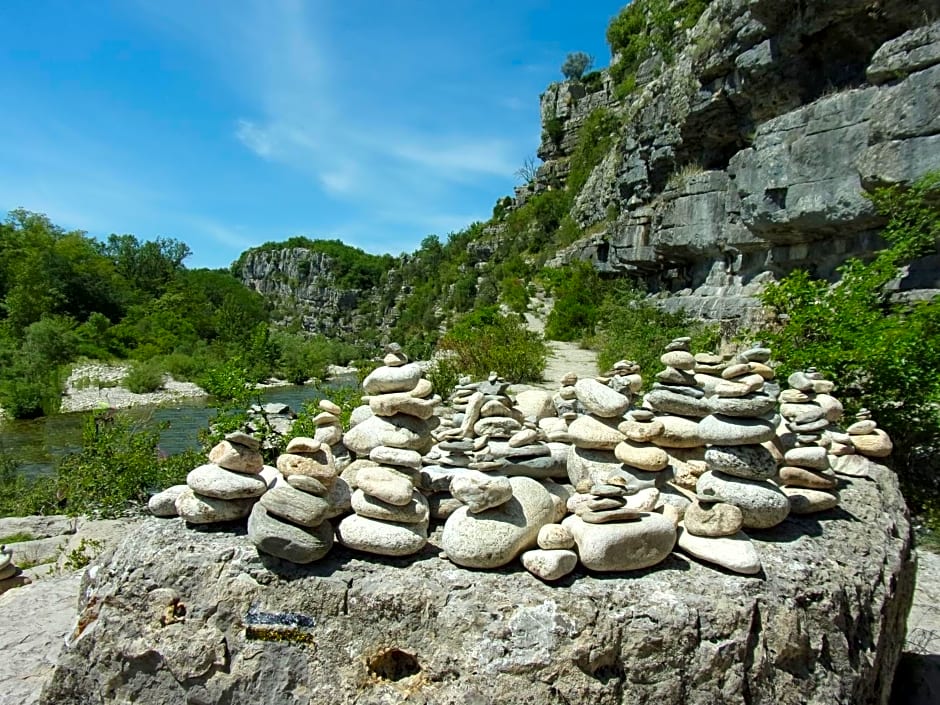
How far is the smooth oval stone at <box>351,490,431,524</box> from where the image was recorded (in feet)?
9.23

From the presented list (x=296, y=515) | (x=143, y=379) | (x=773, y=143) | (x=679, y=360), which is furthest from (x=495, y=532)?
(x=143, y=379)

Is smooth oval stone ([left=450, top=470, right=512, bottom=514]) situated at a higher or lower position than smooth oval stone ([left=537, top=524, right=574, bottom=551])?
higher

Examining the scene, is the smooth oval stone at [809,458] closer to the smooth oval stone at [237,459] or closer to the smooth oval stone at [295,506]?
the smooth oval stone at [295,506]

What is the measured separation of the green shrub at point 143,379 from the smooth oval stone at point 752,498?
33.3 m

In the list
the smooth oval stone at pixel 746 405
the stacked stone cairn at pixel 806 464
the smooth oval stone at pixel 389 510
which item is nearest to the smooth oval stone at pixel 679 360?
the smooth oval stone at pixel 746 405

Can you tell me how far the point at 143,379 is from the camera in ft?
101

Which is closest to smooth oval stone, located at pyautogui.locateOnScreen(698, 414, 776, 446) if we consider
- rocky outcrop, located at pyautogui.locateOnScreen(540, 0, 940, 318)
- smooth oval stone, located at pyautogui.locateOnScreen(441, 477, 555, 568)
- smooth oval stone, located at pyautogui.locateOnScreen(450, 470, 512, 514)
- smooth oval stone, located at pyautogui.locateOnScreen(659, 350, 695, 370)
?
smooth oval stone, located at pyautogui.locateOnScreen(659, 350, 695, 370)

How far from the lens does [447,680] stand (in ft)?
7.90

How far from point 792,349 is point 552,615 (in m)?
5.55

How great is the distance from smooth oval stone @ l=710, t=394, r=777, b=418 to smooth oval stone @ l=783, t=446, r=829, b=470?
503 mm

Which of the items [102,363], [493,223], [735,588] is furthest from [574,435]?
[493,223]

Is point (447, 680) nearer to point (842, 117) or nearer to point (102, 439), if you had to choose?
point (102, 439)

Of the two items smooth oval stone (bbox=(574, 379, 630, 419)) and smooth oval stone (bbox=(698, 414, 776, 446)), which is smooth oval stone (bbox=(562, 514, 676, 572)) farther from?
smooth oval stone (bbox=(574, 379, 630, 419))

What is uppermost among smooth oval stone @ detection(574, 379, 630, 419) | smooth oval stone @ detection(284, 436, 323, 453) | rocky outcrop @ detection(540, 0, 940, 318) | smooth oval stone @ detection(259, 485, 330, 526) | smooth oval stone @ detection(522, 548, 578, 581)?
rocky outcrop @ detection(540, 0, 940, 318)
